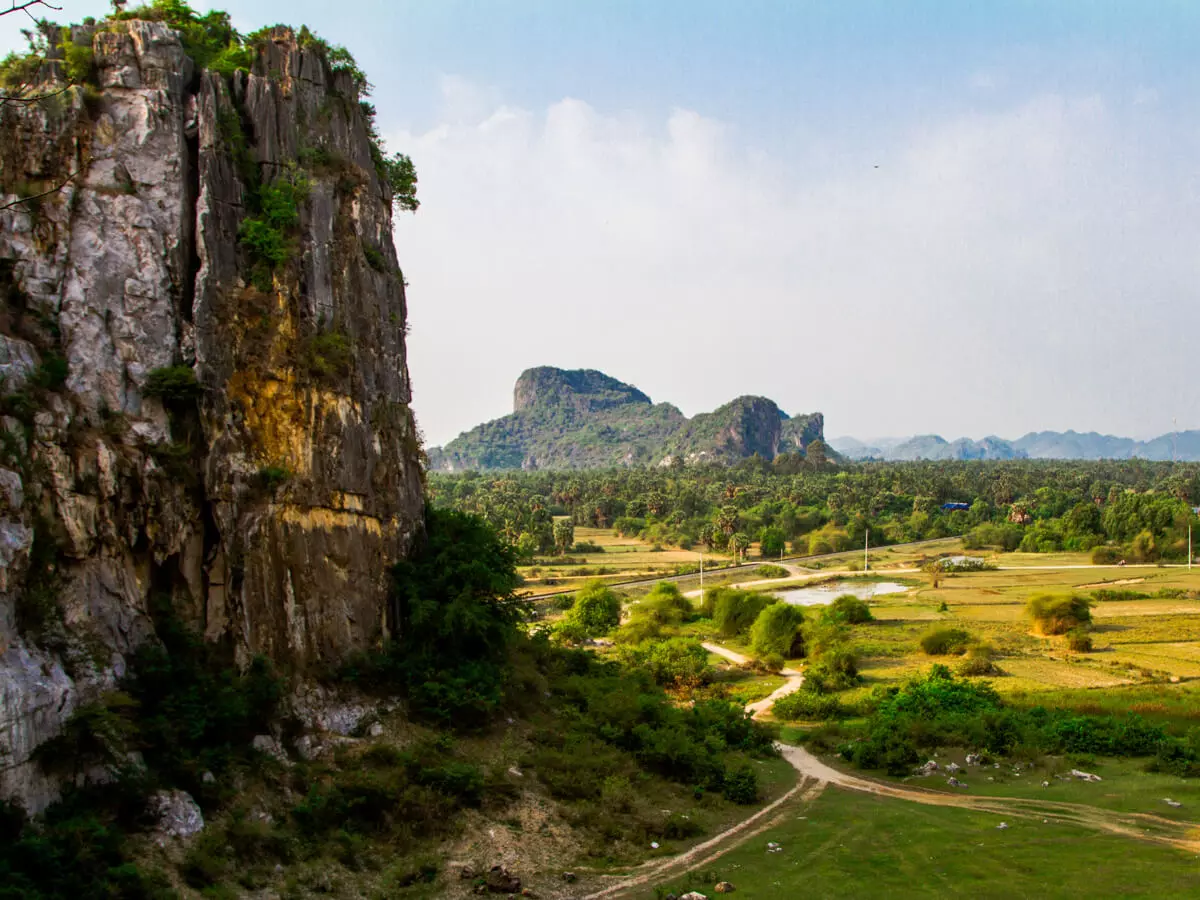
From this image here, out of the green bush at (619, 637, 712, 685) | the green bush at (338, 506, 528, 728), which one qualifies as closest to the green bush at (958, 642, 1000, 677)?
the green bush at (619, 637, 712, 685)

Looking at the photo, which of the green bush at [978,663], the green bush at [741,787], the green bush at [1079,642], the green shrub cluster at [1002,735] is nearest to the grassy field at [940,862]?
the green bush at [741,787]

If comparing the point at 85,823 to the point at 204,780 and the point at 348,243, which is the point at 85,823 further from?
the point at 348,243

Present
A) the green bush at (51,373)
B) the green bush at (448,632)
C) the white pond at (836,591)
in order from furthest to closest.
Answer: the white pond at (836,591) → the green bush at (448,632) → the green bush at (51,373)

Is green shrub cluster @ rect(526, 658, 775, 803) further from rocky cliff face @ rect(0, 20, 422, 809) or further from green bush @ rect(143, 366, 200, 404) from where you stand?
green bush @ rect(143, 366, 200, 404)

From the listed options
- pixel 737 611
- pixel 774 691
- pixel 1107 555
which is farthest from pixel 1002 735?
pixel 1107 555

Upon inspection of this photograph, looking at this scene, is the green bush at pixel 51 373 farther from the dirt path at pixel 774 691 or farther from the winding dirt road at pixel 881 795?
the dirt path at pixel 774 691

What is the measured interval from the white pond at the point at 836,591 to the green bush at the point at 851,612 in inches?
252

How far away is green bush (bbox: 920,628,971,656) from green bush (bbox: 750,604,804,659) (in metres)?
7.14

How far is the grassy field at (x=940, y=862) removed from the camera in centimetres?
1576

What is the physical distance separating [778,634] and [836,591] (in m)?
32.1

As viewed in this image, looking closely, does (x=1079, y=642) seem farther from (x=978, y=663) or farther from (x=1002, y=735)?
(x=1002, y=735)

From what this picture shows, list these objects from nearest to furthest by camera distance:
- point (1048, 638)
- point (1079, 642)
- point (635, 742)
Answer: point (635, 742) → point (1079, 642) → point (1048, 638)

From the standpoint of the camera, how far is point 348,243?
2314cm

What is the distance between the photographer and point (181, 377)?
697 inches
